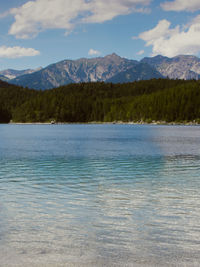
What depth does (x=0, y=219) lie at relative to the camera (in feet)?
45.4

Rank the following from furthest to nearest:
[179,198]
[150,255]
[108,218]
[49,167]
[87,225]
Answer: [49,167], [179,198], [108,218], [87,225], [150,255]

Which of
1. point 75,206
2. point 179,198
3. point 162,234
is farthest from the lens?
point 179,198

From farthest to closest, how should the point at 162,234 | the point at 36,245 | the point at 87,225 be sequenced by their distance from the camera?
the point at 87,225 → the point at 162,234 → the point at 36,245

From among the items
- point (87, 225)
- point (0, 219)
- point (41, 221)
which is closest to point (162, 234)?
point (87, 225)

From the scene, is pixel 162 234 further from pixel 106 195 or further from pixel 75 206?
pixel 106 195

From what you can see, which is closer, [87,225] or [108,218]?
[87,225]

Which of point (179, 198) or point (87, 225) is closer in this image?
point (87, 225)

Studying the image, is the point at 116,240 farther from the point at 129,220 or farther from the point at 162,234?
the point at 129,220

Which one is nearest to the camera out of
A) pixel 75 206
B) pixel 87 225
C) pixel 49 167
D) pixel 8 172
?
pixel 87 225

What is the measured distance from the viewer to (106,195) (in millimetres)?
19156

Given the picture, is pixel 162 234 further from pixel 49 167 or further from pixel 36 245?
pixel 49 167

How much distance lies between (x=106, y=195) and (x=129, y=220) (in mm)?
→ 5442

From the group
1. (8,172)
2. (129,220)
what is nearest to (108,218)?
(129,220)

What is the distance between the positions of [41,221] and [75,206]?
2988 millimetres
